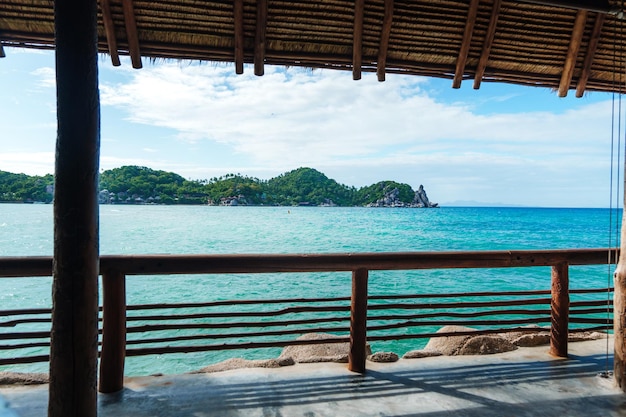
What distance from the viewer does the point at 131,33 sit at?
2037 millimetres

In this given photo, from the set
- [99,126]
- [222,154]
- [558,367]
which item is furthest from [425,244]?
[222,154]

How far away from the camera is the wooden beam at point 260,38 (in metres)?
2.02

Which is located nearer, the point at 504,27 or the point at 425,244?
the point at 504,27

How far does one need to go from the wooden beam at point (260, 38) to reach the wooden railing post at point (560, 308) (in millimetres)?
2364

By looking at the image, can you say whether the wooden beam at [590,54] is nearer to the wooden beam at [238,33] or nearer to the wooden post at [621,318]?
the wooden post at [621,318]

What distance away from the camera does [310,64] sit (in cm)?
234

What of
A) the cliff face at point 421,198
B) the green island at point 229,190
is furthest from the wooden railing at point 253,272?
the cliff face at point 421,198

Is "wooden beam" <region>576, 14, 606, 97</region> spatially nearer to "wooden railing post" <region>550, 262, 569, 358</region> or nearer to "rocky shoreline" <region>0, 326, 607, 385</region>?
"wooden railing post" <region>550, 262, 569, 358</region>

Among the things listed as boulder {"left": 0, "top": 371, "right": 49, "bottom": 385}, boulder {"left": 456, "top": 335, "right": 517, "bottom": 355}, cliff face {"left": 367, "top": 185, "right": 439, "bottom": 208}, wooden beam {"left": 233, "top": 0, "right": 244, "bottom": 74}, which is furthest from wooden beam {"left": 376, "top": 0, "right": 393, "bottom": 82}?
cliff face {"left": 367, "top": 185, "right": 439, "bottom": 208}

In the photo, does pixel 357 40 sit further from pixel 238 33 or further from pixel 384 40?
pixel 238 33

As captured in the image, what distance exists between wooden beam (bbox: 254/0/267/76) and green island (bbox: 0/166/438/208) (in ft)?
192

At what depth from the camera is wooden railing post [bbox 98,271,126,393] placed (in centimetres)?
205

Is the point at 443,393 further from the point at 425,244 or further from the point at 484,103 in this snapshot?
the point at 484,103

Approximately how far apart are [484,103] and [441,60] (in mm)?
60462
